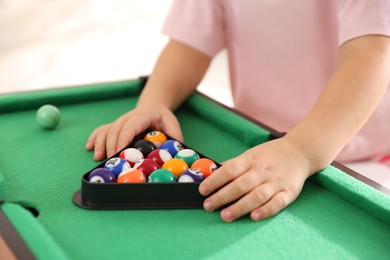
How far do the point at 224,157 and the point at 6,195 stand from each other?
0.38m

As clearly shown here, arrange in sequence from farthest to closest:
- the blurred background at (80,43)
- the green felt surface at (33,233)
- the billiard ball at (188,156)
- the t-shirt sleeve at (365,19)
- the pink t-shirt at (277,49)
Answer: the blurred background at (80,43), the pink t-shirt at (277,49), the t-shirt sleeve at (365,19), the billiard ball at (188,156), the green felt surface at (33,233)

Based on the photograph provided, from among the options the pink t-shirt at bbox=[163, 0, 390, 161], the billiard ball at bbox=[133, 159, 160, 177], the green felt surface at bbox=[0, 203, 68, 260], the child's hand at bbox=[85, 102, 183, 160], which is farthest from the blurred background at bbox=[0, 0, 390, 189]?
the green felt surface at bbox=[0, 203, 68, 260]

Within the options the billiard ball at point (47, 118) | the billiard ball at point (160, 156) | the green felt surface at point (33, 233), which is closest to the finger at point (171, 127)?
the billiard ball at point (160, 156)

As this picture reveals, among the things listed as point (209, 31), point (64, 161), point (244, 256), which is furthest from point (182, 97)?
point (244, 256)

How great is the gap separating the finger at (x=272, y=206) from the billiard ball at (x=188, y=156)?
15 centimetres

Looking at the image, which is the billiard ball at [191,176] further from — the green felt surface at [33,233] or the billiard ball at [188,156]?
the green felt surface at [33,233]

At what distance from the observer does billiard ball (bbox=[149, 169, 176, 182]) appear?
2.48ft

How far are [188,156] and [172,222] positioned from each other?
Result: 5.9 inches

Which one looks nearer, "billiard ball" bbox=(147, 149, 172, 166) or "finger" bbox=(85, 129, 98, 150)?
"billiard ball" bbox=(147, 149, 172, 166)

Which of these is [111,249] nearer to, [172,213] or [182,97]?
[172,213]

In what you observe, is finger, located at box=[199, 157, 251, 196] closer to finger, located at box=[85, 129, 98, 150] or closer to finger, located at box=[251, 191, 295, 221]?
finger, located at box=[251, 191, 295, 221]

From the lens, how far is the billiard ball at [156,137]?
3.03 feet

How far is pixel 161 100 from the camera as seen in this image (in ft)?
3.63

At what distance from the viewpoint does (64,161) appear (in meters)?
0.90
